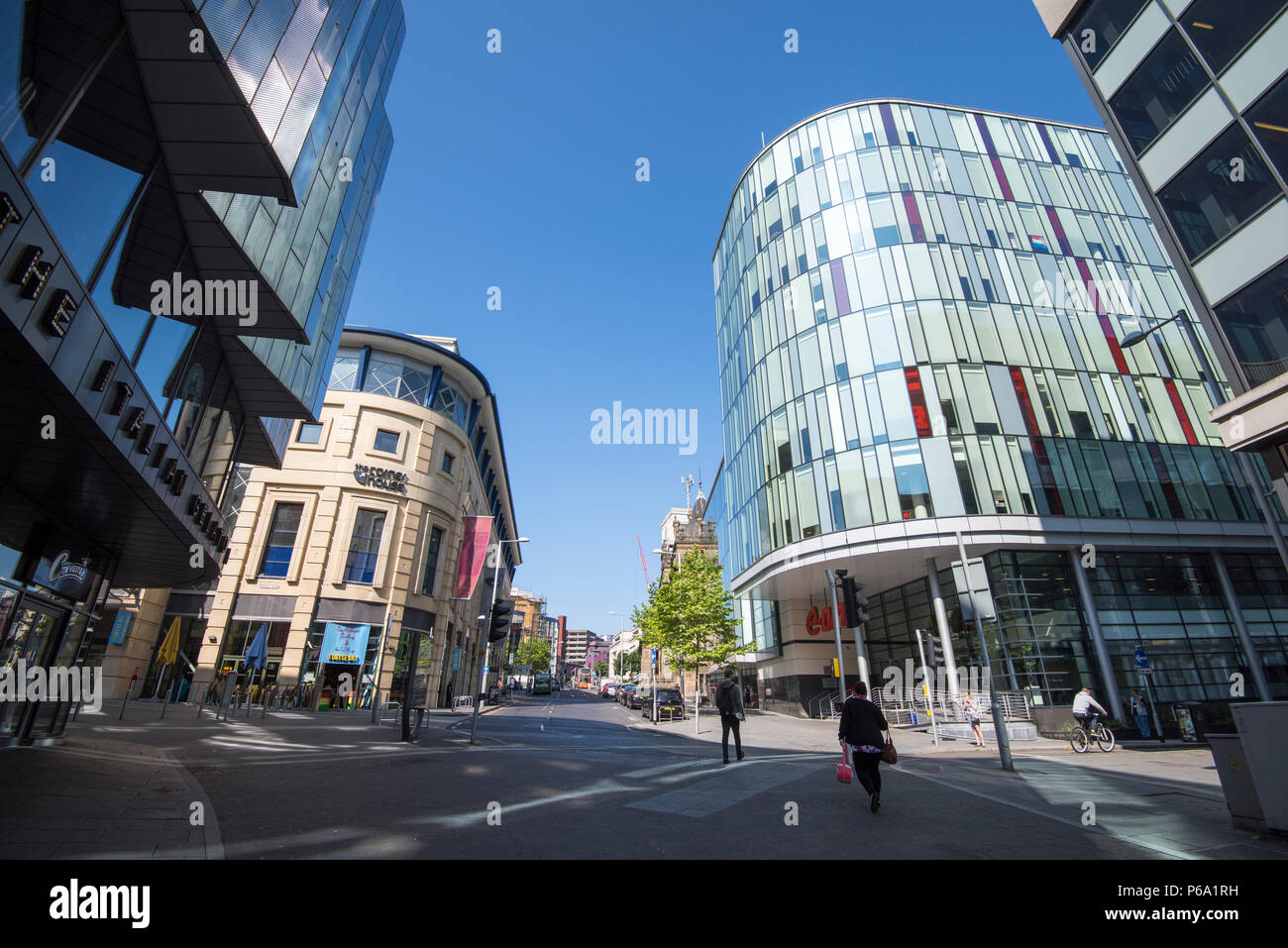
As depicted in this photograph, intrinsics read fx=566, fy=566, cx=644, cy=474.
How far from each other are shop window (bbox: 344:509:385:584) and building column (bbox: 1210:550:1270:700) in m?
41.3

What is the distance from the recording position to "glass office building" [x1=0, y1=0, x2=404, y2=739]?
7.07m

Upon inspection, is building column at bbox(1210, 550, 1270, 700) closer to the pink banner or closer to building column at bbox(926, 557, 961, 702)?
building column at bbox(926, 557, 961, 702)

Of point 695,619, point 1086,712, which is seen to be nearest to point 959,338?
point 1086,712

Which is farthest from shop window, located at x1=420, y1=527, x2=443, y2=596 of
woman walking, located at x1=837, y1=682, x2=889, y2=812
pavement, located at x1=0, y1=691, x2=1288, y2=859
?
woman walking, located at x1=837, y1=682, x2=889, y2=812

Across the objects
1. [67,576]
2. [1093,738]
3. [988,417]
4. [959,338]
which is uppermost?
[959,338]

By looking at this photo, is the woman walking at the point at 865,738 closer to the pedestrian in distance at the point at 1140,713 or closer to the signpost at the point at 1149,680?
the signpost at the point at 1149,680

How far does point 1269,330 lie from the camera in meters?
13.2

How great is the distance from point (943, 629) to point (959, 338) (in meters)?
14.4

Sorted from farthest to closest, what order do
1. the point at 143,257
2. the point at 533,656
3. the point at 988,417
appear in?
the point at 533,656 < the point at 988,417 < the point at 143,257

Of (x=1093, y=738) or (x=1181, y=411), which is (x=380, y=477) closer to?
(x=1093, y=738)

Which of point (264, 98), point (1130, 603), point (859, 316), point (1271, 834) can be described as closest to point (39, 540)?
point (264, 98)

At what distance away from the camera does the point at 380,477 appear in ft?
102

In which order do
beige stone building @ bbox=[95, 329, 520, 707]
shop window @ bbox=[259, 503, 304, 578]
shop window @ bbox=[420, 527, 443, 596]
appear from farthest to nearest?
shop window @ bbox=[420, 527, 443, 596] < shop window @ bbox=[259, 503, 304, 578] < beige stone building @ bbox=[95, 329, 520, 707]
